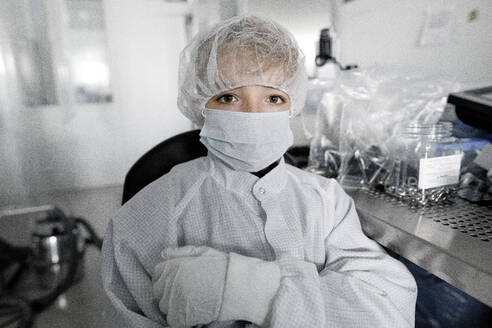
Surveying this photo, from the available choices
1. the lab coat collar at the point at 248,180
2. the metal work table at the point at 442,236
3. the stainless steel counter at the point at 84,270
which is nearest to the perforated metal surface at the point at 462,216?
the metal work table at the point at 442,236

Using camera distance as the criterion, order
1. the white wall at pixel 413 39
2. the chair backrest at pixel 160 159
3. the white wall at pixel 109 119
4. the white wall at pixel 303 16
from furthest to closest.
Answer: the white wall at pixel 109 119
the white wall at pixel 303 16
the white wall at pixel 413 39
the chair backrest at pixel 160 159

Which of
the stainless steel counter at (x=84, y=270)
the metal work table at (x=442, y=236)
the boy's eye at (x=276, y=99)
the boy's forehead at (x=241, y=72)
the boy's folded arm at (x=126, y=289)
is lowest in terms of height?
the stainless steel counter at (x=84, y=270)

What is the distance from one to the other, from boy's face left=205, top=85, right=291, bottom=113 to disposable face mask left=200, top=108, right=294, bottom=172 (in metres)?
0.02

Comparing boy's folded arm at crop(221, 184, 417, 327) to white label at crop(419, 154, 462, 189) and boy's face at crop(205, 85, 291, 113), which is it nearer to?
white label at crop(419, 154, 462, 189)

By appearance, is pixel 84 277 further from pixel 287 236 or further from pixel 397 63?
pixel 397 63

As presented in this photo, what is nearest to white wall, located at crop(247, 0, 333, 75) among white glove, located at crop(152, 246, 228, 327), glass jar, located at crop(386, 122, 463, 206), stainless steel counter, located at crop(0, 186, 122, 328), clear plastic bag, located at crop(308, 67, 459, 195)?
clear plastic bag, located at crop(308, 67, 459, 195)

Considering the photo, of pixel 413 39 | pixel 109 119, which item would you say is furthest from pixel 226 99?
pixel 109 119

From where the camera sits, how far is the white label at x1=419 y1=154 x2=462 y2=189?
706mm

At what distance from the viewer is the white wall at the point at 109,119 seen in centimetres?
204

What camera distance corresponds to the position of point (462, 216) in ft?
2.19

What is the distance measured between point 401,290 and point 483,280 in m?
0.17

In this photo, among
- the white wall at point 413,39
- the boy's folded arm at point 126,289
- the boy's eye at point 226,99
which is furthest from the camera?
the white wall at point 413,39

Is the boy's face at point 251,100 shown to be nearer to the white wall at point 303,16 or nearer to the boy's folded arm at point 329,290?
the boy's folded arm at point 329,290

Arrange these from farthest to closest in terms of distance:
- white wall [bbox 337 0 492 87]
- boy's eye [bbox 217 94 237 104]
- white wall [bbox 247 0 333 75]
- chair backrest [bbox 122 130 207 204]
Answer: white wall [bbox 247 0 333 75] → white wall [bbox 337 0 492 87] → chair backrest [bbox 122 130 207 204] → boy's eye [bbox 217 94 237 104]
